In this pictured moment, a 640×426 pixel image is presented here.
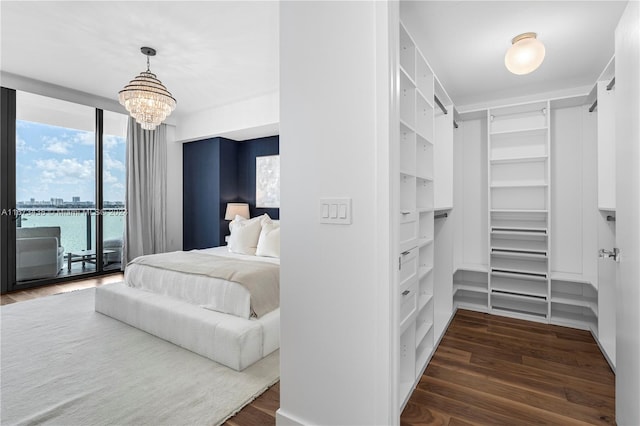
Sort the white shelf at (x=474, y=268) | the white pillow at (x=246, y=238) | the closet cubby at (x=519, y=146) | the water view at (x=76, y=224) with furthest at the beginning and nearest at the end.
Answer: the water view at (x=76, y=224), the white pillow at (x=246, y=238), the white shelf at (x=474, y=268), the closet cubby at (x=519, y=146)

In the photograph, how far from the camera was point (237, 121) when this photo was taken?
4.89m

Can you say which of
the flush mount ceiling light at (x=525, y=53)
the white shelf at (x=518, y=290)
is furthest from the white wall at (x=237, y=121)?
the white shelf at (x=518, y=290)

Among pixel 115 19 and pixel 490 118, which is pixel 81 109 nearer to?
pixel 115 19

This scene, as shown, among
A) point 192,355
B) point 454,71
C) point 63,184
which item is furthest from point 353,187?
point 63,184

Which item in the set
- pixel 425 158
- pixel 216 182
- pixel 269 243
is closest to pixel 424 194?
pixel 425 158

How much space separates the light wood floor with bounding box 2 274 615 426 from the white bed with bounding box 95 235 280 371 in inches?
15.6

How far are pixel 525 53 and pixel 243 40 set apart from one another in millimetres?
2435

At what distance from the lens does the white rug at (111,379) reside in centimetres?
176

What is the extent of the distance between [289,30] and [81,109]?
4.66 metres

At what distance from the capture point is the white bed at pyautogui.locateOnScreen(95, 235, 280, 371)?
228 centimetres

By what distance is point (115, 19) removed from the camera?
2795 millimetres

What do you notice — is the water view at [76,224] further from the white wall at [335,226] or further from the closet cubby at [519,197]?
the closet cubby at [519,197]

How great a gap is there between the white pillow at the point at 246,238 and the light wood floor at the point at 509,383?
6.56ft

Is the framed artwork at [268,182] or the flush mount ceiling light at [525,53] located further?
the framed artwork at [268,182]
